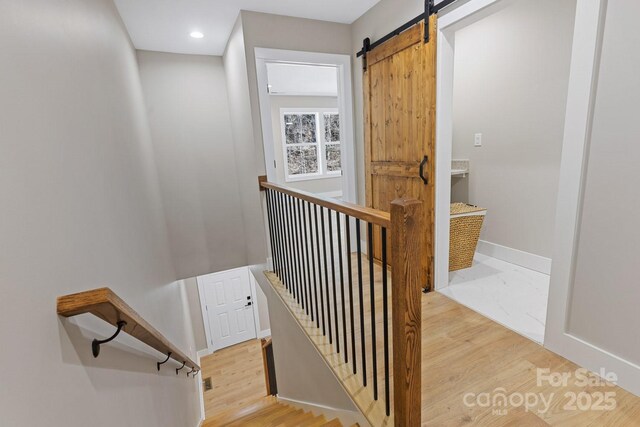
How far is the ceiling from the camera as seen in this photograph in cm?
235

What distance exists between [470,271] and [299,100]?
16.2 ft

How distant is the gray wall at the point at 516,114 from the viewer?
8.01 ft

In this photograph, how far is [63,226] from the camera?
88cm

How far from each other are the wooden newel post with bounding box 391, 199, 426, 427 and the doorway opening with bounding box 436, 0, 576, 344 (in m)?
1.16

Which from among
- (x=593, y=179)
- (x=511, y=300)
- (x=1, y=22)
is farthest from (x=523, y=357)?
(x=1, y=22)

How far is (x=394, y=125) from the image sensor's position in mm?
2535

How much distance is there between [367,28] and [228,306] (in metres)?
4.92

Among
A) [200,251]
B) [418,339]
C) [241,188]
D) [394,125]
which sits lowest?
[200,251]

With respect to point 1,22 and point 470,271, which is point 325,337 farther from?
point 1,22

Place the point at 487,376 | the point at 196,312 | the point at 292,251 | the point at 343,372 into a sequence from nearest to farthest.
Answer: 1. the point at 487,376
2. the point at 343,372
3. the point at 292,251
4. the point at 196,312

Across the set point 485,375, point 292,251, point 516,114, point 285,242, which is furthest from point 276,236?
point 516,114

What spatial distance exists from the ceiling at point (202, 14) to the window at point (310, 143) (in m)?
3.37

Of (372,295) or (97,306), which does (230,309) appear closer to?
(372,295)

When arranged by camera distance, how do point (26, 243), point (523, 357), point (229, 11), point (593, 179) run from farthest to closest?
point (229, 11)
point (523, 357)
point (593, 179)
point (26, 243)
